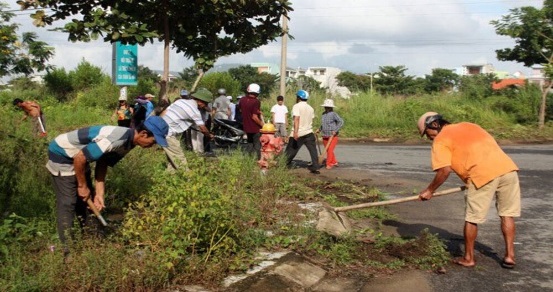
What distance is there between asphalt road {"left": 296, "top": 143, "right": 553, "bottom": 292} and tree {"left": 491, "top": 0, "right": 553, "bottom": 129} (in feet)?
24.8

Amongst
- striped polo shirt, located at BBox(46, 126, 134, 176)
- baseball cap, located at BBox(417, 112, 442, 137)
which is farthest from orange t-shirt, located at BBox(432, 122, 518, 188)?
striped polo shirt, located at BBox(46, 126, 134, 176)

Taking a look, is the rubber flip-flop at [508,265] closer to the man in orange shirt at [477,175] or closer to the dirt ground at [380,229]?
the man in orange shirt at [477,175]

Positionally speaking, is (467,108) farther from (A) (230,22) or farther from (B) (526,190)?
(A) (230,22)

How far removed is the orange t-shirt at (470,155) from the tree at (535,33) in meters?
16.7

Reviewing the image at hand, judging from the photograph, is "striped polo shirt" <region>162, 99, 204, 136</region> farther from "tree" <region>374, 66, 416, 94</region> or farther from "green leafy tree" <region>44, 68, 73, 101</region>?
"tree" <region>374, 66, 416, 94</region>

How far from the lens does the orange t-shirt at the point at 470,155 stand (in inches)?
252

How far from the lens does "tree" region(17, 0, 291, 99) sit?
818 centimetres

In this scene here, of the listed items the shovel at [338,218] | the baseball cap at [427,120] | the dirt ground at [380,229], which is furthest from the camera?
the shovel at [338,218]

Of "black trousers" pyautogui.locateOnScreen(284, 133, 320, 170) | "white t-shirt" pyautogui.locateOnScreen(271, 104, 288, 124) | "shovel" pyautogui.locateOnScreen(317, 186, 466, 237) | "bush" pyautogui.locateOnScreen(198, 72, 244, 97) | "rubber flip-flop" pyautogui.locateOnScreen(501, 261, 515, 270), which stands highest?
"bush" pyautogui.locateOnScreen(198, 72, 244, 97)

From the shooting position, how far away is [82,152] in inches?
207

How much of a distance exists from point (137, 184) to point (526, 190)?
707 centimetres

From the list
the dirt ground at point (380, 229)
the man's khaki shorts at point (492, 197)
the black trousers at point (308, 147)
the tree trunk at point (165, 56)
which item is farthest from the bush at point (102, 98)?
the man's khaki shorts at point (492, 197)

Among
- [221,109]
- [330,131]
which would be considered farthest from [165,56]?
[221,109]

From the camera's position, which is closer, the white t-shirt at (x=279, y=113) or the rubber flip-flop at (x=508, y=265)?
the rubber flip-flop at (x=508, y=265)
